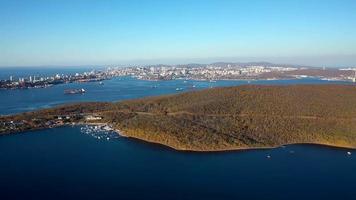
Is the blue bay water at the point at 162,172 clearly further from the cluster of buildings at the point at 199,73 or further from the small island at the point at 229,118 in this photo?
the cluster of buildings at the point at 199,73

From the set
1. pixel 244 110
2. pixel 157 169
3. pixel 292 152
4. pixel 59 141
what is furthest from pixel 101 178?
pixel 244 110

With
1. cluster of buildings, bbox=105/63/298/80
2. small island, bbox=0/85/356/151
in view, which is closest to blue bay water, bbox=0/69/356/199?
small island, bbox=0/85/356/151

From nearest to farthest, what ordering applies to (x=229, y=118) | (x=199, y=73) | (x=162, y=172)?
(x=162, y=172)
(x=229, y=118)
(x=199, y=73)

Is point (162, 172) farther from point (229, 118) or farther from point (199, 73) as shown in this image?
point (199, 73)

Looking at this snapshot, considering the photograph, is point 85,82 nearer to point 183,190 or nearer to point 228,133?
point 228,133

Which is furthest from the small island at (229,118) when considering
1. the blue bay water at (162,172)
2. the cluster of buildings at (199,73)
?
the cluster of buildings at (199,73)

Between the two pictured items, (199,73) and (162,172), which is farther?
(199,73)

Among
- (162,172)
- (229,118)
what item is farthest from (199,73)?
(162,172)
